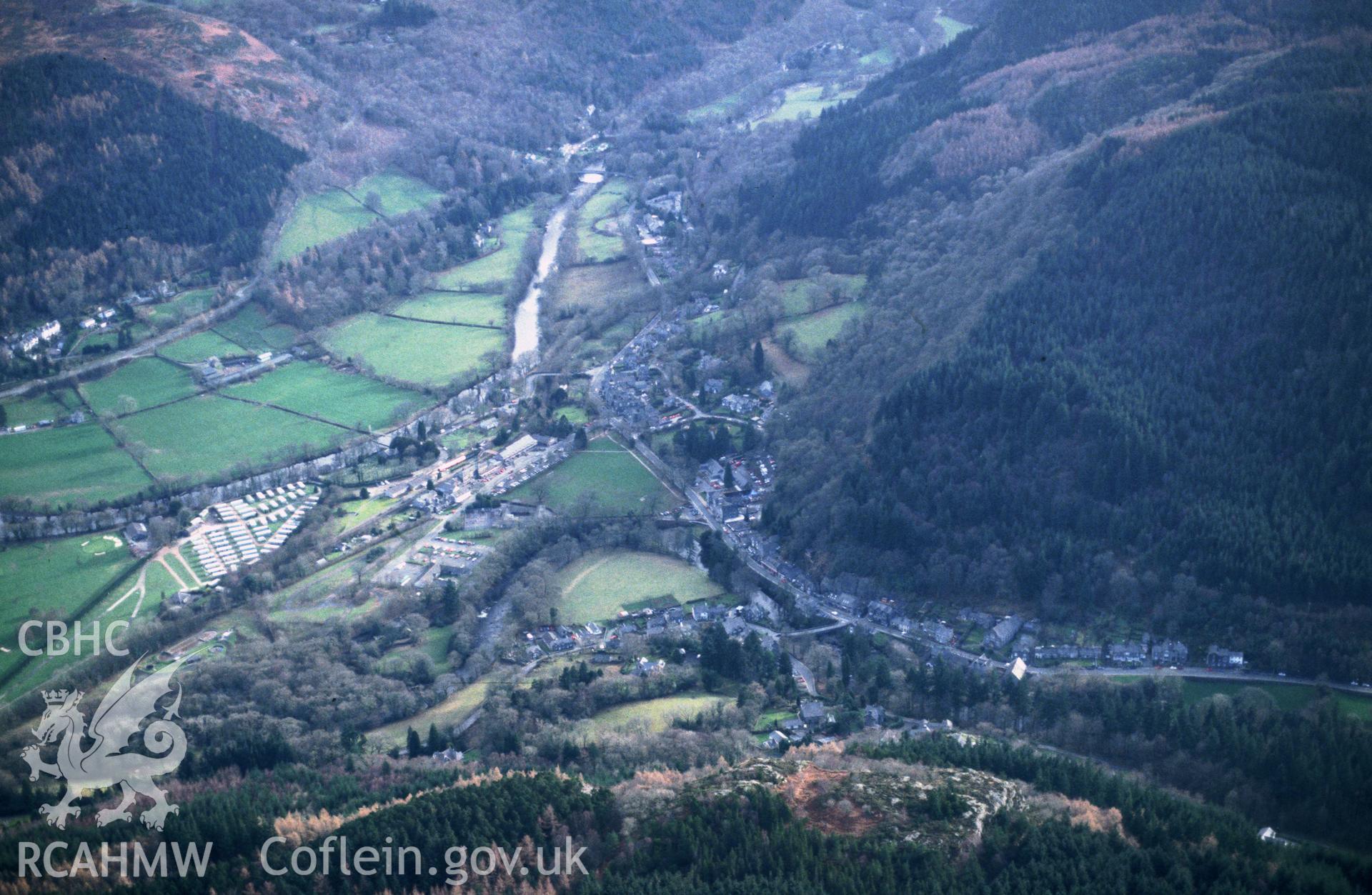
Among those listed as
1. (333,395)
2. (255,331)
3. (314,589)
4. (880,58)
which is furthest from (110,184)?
(880,58)

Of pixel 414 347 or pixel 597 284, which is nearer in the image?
pixel 414 347

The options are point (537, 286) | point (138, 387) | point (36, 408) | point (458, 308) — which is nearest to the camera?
point (36, 408)

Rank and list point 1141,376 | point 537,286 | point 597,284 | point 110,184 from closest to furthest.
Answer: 1. point 1141,376
2. point 110,184
3. point 597,284
4. point 537,286

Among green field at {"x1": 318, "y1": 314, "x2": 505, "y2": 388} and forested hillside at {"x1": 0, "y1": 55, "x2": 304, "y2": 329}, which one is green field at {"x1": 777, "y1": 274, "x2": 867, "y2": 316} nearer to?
green field at {"x1": 318, "y1": 314, "x2": 505, "y2": 388}

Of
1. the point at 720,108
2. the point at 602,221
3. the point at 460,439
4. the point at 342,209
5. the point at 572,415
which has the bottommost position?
the point at 460,439

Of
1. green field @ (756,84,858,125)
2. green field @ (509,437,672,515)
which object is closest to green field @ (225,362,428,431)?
green field @ (509,437,672,515)

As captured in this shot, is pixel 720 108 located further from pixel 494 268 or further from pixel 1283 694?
pixel 1283 694

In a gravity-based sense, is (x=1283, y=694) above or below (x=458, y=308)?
below
